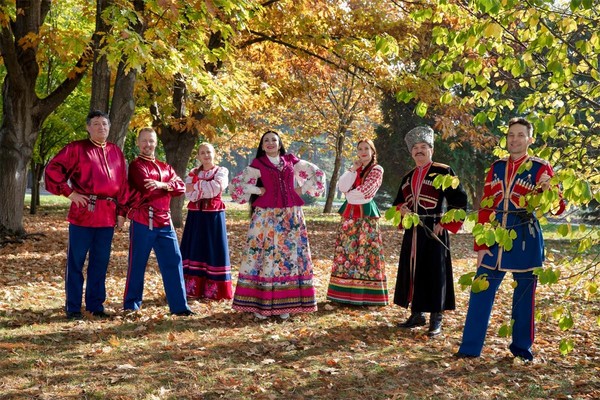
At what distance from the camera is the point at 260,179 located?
7391mm

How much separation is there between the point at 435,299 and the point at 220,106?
4.69 meters

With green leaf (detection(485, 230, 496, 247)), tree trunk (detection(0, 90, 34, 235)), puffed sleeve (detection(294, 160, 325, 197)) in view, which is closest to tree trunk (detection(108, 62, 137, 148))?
puffed sleeve (detection(294, 160, 325, 197))

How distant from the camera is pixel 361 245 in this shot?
8.05 metres

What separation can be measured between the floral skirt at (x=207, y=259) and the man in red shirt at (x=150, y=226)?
3.04 ft

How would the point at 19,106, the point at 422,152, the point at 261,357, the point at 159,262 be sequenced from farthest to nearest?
the point at 19,106 < the point at 159,262 < the point at 422,152 < the point at 261,357

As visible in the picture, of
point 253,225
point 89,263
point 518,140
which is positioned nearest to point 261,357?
point 253,225

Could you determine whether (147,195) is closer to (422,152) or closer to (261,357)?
(261,357)

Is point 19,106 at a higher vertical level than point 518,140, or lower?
higher

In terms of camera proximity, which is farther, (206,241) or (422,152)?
(206,241)

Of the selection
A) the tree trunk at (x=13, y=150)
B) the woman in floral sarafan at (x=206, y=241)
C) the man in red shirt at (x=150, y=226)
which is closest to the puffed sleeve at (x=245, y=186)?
the man in red shirt at (x=150, y=226)

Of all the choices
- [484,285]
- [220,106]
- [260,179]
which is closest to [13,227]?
[220,106]

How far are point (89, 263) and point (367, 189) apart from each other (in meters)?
3.41

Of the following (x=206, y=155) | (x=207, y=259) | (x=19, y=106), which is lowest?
(x=207, y=259)

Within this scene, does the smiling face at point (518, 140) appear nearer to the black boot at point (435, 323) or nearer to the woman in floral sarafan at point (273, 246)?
the black boot at point (435, 323)
